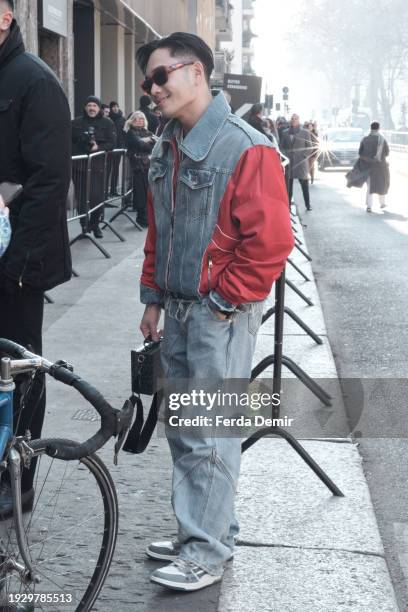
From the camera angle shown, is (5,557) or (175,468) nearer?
(5,557)

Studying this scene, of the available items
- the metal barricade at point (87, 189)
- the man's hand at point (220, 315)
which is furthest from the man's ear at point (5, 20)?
the metal barricade at point (87, 189)

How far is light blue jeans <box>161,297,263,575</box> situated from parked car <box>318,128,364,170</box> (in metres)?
38.8

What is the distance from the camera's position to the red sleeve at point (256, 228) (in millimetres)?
3645

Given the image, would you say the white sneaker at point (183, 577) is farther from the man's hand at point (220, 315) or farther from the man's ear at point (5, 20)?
the man's ear at point (5, 20)

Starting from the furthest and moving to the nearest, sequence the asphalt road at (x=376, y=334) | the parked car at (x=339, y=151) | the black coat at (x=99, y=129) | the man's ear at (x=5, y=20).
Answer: the parked car at (x=339, y=151) → the black coat at (x=99, y=129) → the asphalt road at (x=376, y=334) → the man's ear at (x=5, y=20)

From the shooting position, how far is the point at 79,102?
23938 millimetres

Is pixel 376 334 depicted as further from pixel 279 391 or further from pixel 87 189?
pixel 87 189

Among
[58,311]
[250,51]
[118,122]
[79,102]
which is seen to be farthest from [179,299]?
[250,51]

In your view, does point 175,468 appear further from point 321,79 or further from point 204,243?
point 321,79

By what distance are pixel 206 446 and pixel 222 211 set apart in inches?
29.4

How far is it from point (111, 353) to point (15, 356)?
4.69 meters

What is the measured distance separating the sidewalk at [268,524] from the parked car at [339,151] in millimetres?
36424

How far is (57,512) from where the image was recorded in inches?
144

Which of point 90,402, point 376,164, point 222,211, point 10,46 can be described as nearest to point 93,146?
point 376,164
